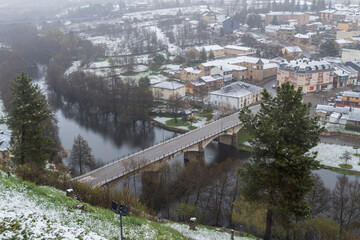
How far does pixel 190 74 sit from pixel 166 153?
26924mm

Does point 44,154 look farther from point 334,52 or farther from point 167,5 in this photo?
point 167,5

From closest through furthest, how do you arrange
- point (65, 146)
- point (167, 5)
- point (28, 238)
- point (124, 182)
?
point (28, 238), point (124, 182), point (65, 146), point (167, 5)

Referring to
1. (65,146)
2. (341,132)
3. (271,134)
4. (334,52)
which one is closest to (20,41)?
(65,146)

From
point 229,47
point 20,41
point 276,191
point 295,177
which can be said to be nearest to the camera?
point 295,177

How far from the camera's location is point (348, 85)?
4769 centimetres

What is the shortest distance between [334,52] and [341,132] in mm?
29931

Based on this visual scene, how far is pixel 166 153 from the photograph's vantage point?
2445 cm

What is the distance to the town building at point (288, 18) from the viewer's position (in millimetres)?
84938

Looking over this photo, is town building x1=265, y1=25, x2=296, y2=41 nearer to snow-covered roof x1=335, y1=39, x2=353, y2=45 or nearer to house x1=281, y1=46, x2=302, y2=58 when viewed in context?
snow-covered roof x1=335, y1=39, x2=353, y2=45

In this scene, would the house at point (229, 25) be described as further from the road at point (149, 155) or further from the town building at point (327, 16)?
the road at point (149, 155)

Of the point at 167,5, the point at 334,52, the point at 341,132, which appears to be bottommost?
the point at 341,132

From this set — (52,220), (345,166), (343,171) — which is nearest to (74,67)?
(345,166)

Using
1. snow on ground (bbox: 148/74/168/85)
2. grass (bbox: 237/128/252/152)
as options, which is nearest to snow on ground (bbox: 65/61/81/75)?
snow on ground (bbox: 148/74/168/85)

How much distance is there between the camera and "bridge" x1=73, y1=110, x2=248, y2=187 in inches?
818
